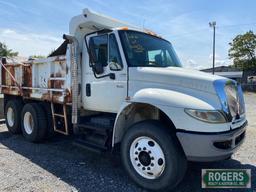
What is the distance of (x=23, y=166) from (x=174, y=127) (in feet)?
9.72

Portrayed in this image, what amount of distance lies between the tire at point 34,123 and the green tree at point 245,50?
3928cm

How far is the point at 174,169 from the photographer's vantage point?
3.84 m

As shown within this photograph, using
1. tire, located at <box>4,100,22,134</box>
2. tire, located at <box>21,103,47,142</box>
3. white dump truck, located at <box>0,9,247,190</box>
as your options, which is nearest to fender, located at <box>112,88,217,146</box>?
white dump truck, located at <box>0,9,247,190</box>

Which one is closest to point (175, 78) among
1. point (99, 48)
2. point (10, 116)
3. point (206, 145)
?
point (206, 145)

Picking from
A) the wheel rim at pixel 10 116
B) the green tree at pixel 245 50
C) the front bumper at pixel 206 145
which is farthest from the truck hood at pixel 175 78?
the green tree at pixel 245 50

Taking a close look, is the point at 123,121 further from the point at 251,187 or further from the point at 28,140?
the point at 28,140

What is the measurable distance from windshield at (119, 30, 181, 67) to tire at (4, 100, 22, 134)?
4349 millimetres

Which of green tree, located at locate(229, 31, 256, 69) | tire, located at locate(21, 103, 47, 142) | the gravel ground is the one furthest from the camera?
green tree, located at locate(229, 31, 256, 69)

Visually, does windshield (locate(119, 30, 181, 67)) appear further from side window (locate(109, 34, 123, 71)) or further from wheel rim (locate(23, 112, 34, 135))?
wheel rim (locate(23, 112, 34, 135))

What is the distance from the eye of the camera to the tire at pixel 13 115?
24.9ft

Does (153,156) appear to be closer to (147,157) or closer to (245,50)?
(147,157)

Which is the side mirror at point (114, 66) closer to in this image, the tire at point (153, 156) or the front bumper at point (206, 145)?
the tire at point (153, 156)

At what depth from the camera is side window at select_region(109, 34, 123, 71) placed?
473 cm

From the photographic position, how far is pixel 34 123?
22.0 ft
